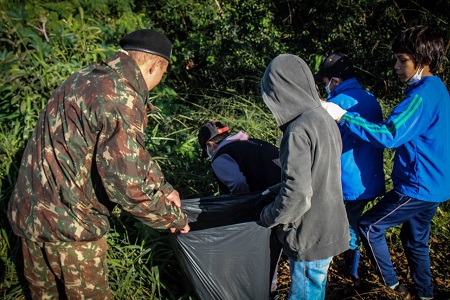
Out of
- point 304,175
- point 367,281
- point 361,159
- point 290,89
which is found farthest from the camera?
point 367,281

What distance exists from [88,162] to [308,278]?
1.31 m

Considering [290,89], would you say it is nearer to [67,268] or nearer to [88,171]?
[88,171]

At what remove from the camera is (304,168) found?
1759 mm

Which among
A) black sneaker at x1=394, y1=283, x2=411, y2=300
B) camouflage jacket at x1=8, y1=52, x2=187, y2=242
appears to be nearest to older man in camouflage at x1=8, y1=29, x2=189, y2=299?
camouflage jacket at x1=8, y1=52, x2=187, y2=242

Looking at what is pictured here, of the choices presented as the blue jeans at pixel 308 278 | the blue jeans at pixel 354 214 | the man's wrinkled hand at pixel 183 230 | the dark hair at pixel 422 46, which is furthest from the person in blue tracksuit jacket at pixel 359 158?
the man's wrinkled hand at pixel 183 230

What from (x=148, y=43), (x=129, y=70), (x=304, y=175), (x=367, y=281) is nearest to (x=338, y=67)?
(x=304, y=175)

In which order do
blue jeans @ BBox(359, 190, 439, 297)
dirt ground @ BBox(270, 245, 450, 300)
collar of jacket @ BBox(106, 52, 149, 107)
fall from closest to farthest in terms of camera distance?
1. collar of jacket @ BBox(106, 52, 149, 107)
2. blue jeans @ BBox(359, 190, 439, 297)
3. dirt ground @ BBox(270, 245, 450, 300)

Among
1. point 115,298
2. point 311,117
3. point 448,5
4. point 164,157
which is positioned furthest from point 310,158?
point 448,5

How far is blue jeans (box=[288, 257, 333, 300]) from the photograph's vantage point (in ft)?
6.76

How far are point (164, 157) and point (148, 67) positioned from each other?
5.57 ft

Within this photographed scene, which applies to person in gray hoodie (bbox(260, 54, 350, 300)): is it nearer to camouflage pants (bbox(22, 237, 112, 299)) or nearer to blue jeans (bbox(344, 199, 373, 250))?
blue jeans (bbox(344, 199, 373, 250))

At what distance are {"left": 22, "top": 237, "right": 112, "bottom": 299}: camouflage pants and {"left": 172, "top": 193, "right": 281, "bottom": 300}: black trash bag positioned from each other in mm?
465

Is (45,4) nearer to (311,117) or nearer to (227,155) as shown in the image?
(227,155)

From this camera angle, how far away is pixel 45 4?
18.4 ft
